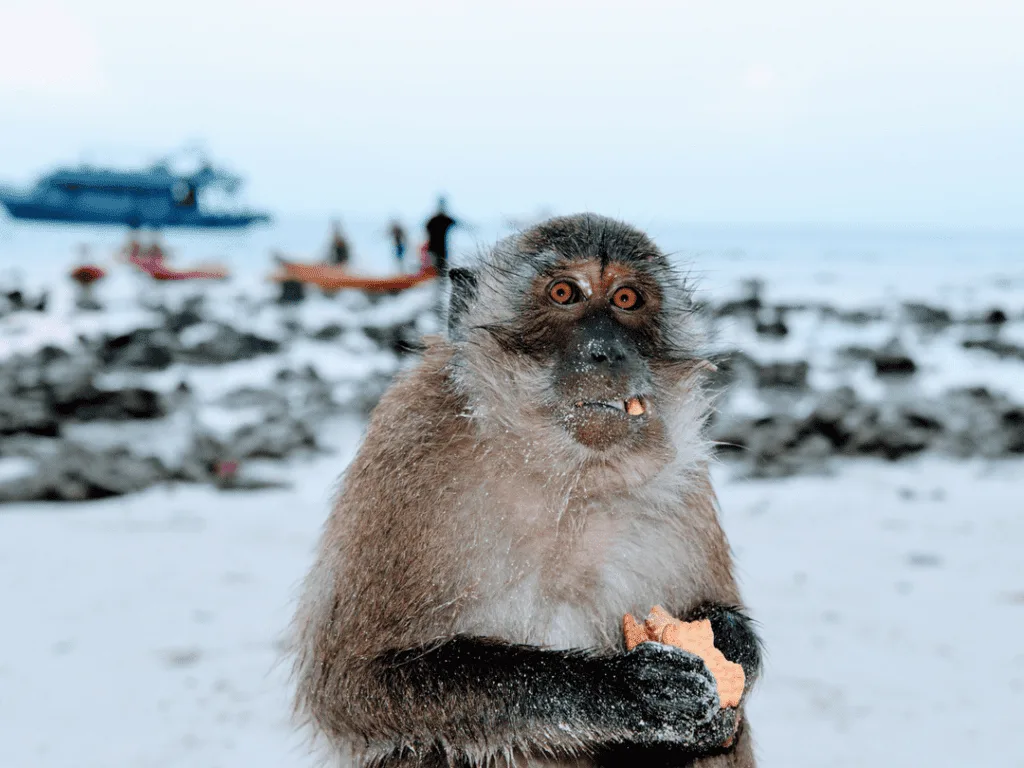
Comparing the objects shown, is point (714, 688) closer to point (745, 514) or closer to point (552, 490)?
point (552, 490)

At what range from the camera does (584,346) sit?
255cm

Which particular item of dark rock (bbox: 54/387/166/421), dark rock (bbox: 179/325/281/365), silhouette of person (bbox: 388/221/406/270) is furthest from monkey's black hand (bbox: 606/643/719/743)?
silhouette of person (bbox: 388/221/406/270)

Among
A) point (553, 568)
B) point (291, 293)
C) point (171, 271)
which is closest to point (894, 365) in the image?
point (553, 568)

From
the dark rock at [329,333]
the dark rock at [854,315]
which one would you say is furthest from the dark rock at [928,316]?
the dark rock at [329,333]

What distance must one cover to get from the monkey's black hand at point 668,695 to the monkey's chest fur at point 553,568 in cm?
30

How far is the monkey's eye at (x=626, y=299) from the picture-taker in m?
2.76

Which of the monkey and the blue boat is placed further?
the blue boat

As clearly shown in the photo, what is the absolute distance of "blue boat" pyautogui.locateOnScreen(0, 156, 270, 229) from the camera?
50062mm

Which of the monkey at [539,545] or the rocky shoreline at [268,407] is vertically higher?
the monkey at [539,545]

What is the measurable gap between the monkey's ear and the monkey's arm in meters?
0.90

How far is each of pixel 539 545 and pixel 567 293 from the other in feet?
2.16

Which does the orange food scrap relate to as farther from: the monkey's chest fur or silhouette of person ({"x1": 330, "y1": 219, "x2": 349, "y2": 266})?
silhouette of person ({"x1": 330, "y1": 219, "x2": 349, "y2": 266})

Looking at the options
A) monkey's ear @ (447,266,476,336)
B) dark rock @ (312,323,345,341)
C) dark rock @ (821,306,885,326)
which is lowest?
dark rock @ (821,306,885,326)

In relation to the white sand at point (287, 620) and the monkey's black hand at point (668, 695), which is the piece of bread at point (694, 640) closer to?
the monkey's black hand at point (668, 695)
